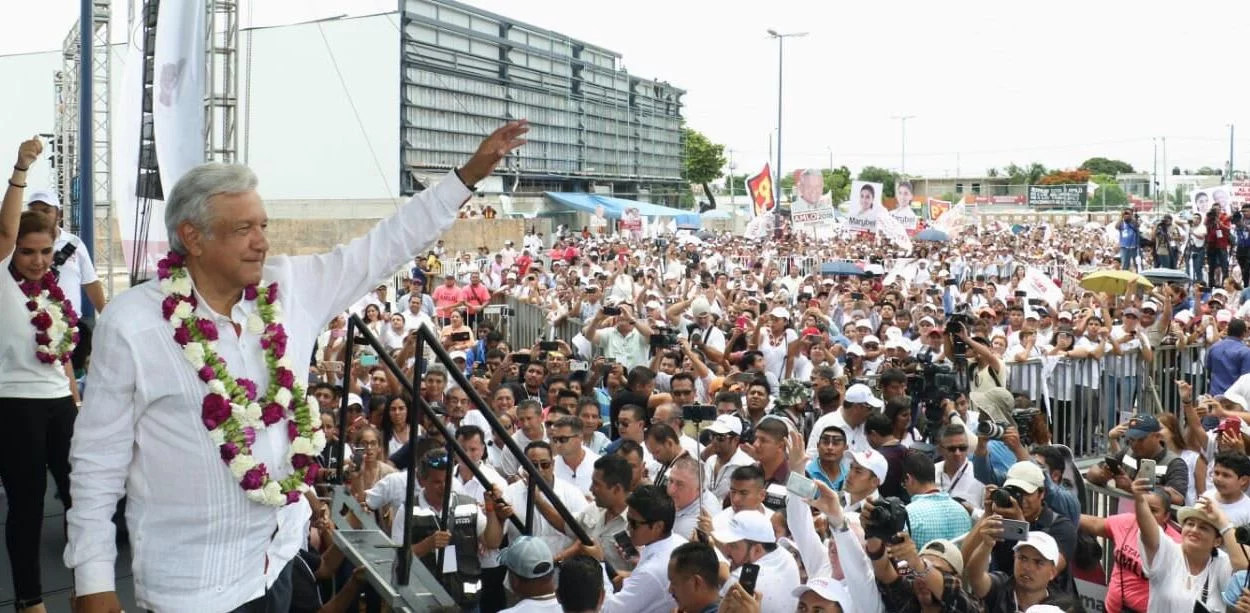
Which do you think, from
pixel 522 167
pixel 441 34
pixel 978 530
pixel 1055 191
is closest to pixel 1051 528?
pixel 978 530

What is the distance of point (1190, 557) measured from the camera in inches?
221

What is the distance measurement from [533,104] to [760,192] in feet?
113

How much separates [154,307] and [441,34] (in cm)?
5113

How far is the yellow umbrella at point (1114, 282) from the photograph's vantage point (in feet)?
50.6

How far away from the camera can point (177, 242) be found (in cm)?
267

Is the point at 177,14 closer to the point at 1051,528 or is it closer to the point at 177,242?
the point at 177,242

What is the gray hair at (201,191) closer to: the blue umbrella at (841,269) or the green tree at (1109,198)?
the blue umbrella at (841,269)

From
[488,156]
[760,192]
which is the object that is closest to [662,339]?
[488,156]

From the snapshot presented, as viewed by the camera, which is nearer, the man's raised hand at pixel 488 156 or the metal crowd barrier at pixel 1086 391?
the man's raised hand at pixel 488 156

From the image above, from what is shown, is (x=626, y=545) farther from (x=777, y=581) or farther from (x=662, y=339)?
(x=662, y=339)

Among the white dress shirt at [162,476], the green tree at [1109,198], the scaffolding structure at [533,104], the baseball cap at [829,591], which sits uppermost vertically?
the scaffolding structure at [533,104]

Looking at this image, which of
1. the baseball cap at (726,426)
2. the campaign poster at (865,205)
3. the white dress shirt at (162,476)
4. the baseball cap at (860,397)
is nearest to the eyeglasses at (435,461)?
the baseball cap at (726,426)

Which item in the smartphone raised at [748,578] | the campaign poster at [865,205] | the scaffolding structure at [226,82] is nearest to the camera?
the smartphone raised at [748,578]

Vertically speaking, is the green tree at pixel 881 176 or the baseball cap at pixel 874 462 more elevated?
the green tree at pixel 881 176
